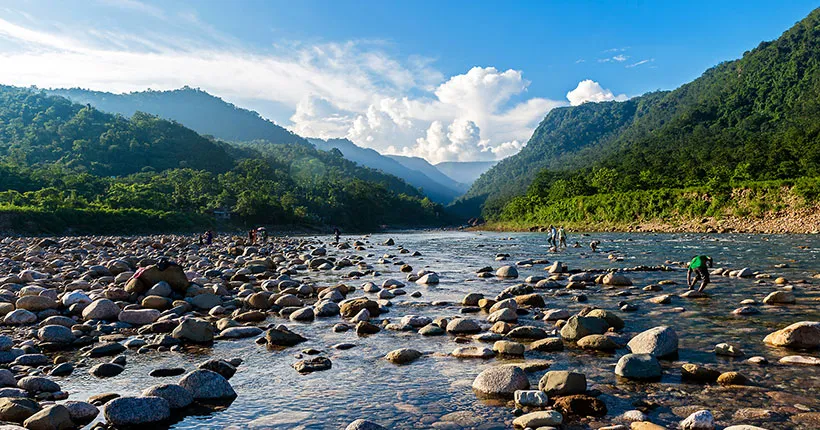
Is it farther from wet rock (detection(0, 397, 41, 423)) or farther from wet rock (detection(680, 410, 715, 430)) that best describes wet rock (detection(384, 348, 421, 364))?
wet rock (detection(0, 397, 41, 423))

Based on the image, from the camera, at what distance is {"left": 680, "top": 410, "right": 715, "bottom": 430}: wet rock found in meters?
5.72

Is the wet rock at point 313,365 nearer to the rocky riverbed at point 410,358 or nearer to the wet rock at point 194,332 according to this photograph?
the rocky riverbed at point 410,358

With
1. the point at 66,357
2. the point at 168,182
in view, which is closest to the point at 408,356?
the point at 66,357

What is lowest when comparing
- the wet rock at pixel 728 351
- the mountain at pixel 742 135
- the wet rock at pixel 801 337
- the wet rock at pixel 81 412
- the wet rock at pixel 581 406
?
the wet rock at pixel 81 412

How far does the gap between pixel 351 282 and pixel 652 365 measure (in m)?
14.4

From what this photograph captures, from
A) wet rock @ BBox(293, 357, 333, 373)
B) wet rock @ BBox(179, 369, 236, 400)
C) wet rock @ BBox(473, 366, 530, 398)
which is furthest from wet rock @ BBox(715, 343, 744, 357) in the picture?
wet rock @ BBox(179, 369, 236, 400)

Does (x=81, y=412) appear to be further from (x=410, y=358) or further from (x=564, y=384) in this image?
(x=564, y=384)

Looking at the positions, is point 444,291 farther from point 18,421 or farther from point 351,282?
point 18,421

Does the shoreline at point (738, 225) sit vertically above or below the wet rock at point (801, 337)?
above

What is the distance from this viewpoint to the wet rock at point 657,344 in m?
8.80

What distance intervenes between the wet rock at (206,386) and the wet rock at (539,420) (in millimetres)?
4238

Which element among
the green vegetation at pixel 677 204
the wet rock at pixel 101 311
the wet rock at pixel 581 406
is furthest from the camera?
A: the green vegetation at pixel 677 204

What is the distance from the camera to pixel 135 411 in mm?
6211

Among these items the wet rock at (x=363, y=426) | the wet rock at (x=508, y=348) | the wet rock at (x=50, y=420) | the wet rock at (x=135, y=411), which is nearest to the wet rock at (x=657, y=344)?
the wet rock at (x=508, y=348)
